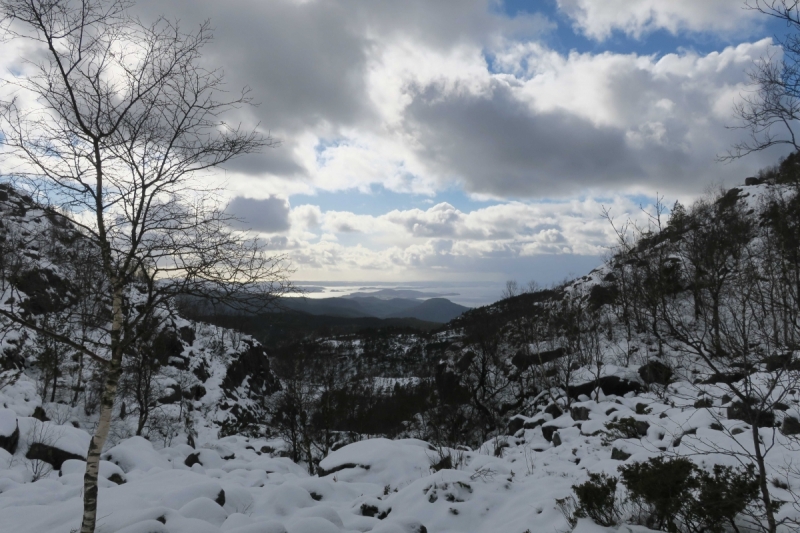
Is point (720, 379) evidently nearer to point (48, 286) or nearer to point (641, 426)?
point (641, 426)

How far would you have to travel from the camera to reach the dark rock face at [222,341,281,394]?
48025 millimetres

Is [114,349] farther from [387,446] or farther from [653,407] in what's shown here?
[653,407]

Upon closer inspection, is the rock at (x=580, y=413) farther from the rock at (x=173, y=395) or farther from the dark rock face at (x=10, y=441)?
the rock at (x=173, y=395)

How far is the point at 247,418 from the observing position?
41125 mm

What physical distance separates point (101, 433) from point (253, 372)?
54.2 metres

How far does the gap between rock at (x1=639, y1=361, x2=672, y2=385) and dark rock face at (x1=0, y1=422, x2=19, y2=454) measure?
29.7 meters

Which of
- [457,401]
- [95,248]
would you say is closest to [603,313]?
[457,401]

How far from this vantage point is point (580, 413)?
723 inches

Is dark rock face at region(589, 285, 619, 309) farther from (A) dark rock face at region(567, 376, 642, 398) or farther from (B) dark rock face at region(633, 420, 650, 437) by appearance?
(B) dark rock face at region(633, 420, 650, 437)

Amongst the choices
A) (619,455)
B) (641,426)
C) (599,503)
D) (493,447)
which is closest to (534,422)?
(493,447)

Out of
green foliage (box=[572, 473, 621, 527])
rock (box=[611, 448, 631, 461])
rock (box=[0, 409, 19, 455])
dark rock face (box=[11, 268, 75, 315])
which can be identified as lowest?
rock (box=[611, 448, 631, 461])

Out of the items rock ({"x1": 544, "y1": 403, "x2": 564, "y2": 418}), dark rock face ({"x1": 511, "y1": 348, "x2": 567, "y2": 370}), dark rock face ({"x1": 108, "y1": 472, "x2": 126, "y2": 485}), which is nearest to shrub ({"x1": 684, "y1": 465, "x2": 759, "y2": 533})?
dark rock face ({"x1": 108, "y1": 472, "x2": 126, "y2": 485})

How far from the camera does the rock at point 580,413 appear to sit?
18114 mm

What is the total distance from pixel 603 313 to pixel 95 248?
43519 millimetres
